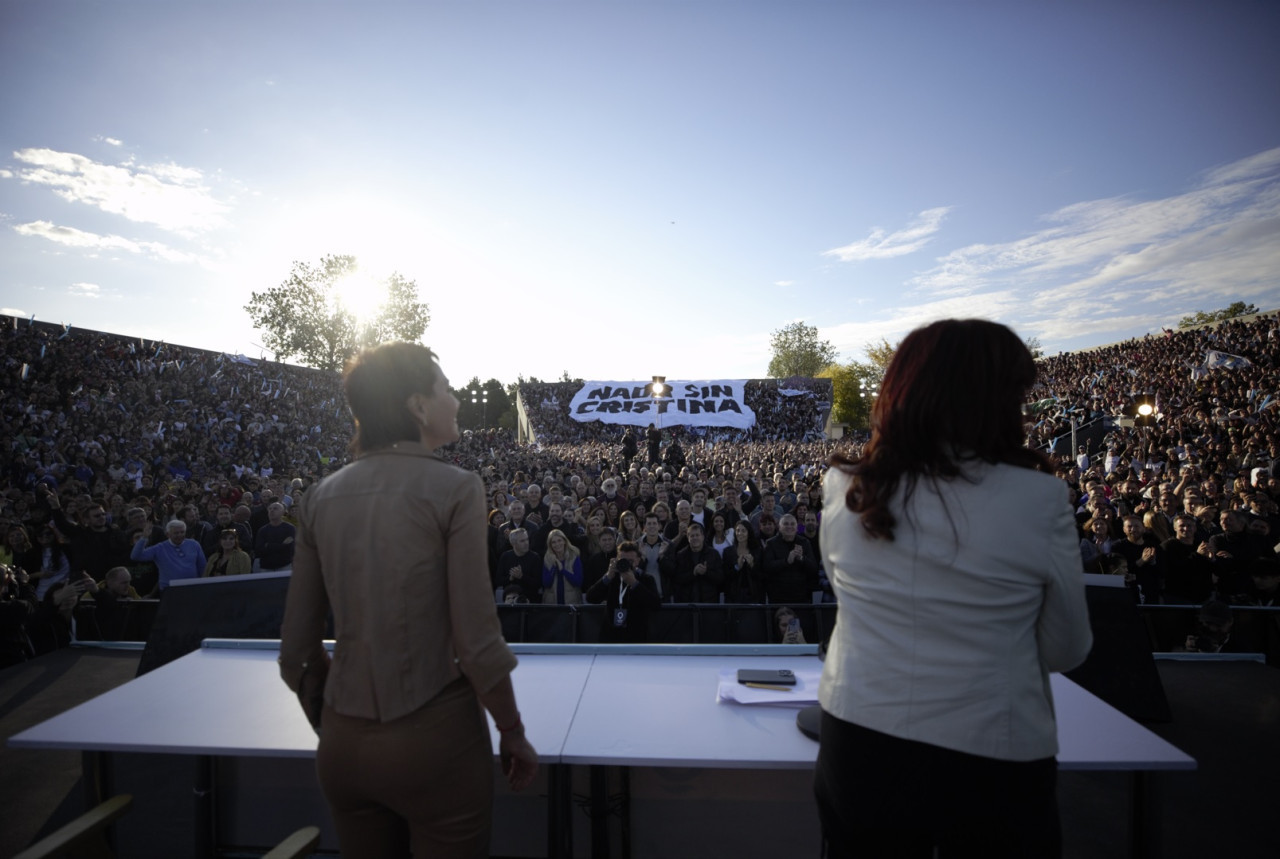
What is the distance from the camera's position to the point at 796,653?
253 centimetres

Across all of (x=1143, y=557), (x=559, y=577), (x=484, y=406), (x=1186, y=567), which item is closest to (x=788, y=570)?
(x=559, y=577)

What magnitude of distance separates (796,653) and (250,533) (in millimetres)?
7807

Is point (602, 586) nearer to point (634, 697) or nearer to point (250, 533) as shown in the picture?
point (634, 697)

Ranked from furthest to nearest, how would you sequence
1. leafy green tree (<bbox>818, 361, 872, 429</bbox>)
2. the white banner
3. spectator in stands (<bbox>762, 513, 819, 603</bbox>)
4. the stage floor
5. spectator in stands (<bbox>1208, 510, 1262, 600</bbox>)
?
leafy green tree (<bbox>818, 361, 872, 429</bbox>), the white banner, spectator in stands (<bbox>762, 513, 819, 603</bbox>), spectator in stands (<bbox>1208, 510, 1262, 600</bbox>), the stage floor

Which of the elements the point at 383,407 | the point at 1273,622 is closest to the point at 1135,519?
the point at 1273,622

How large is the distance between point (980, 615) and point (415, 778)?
114 cm

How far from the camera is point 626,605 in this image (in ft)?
15.5

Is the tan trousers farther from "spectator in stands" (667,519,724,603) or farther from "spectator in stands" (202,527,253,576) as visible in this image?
"spectator in stands" (202,527,253,576)

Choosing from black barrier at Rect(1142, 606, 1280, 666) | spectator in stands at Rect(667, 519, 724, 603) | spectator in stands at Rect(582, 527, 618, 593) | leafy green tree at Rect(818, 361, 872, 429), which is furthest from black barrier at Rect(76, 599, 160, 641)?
leafy green tree at Rect(818, 361, 872, 429)

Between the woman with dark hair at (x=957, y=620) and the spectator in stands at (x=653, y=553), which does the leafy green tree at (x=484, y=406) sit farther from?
the woman with dark hair at (x=957, y=620)

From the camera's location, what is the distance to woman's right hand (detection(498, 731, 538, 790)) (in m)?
1.46

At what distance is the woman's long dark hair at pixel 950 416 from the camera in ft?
3.91

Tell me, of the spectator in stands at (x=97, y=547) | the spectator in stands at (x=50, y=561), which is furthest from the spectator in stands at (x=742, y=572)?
the spectator in stands at (x=50, y=561)

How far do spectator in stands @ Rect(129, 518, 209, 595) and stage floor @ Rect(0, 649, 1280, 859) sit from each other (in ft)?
4.77
